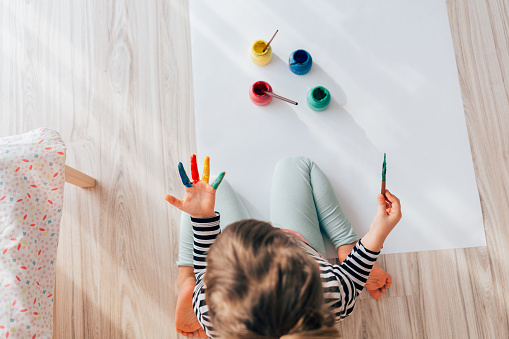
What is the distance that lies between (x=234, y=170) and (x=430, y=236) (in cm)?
58

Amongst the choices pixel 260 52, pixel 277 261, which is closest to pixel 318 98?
pixel 260 52

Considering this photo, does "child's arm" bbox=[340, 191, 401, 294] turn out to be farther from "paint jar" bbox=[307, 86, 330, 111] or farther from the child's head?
"paint jar" bbox=[307, 86, 330, 111]

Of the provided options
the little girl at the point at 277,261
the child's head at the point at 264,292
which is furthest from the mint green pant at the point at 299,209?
the child's head at the point at 264,292

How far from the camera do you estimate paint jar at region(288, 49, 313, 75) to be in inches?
41.7

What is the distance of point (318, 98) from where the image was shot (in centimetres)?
107

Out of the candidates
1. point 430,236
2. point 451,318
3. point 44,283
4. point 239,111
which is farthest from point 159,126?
point 451,318

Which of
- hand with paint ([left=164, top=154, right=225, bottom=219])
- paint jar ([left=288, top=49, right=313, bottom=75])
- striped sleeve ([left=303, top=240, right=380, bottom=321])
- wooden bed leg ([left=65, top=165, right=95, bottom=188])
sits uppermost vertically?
paint jar ([left=288, top=49, right=313, bottom=75])

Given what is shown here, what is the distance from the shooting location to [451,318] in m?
1.00

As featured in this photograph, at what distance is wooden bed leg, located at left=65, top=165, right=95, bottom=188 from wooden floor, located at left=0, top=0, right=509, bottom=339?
0.04 metres

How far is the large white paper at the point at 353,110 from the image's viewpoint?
1.05 m

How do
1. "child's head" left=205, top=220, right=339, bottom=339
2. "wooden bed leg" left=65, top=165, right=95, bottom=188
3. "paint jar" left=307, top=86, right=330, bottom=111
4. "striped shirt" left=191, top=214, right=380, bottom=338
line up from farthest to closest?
"paint jar" left=307, top=86, right=330, bottom=111, "wooden bed leg" left=65, top=165, right=95, bottom=188, "striped shirt" left=191, top=214, right=380, bottom=338, "child's head" left=205, top=220, right=339, bottom=339

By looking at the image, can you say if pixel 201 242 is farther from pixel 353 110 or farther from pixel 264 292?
pixel 353 110

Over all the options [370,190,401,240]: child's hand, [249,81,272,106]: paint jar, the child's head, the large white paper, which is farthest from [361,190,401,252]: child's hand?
[249,81,272,106]: paint jar

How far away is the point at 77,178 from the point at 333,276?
697 millimetres
